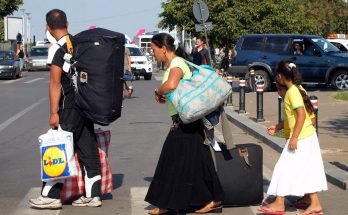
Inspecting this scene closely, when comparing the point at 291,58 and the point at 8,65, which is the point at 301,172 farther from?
the point at 8,65

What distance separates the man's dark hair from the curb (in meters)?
3.69

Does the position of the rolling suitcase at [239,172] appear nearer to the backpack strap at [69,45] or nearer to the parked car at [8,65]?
the backpack strap at [69,45]

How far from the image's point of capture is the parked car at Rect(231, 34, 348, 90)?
78.9 feet

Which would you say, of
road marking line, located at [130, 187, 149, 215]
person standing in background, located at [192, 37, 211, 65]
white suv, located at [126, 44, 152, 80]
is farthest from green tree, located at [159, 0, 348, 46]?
road marking line, located at [130, 187, 149, 215]

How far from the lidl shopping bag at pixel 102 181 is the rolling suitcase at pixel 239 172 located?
1.26 metres

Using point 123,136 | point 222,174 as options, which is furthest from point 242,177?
point 123,136

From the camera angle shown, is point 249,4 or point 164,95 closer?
point 164,95

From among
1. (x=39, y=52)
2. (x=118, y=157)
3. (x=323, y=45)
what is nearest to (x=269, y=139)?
(x=118, y=157)

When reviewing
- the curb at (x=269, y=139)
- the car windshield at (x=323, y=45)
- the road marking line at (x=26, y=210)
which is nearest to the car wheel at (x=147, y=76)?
the car windshield at (x=323, y=45)

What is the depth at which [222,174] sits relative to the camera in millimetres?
7234

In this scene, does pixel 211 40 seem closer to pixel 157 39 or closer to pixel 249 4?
pixel 249 4

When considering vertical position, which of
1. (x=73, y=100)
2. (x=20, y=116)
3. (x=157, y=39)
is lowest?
(x=20, y=116)

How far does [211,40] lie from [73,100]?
35.8 meters

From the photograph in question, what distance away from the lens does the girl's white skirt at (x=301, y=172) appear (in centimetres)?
699
